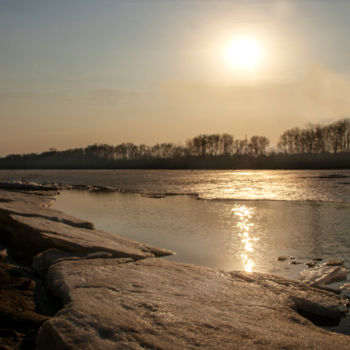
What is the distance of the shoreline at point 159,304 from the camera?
421 cm

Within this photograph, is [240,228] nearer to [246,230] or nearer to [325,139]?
[246,230]

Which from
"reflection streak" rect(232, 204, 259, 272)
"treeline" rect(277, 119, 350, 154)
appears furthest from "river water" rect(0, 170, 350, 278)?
"treeline" rect(277, 119, 350, 154)

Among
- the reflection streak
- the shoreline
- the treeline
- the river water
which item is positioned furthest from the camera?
the treeline

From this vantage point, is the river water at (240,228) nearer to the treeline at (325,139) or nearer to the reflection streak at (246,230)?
the reflection streak at (246,230)

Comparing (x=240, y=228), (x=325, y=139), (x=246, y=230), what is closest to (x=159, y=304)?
(x=246, y=230)

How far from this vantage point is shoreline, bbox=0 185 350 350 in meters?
4.21

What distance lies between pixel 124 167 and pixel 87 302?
402 ft

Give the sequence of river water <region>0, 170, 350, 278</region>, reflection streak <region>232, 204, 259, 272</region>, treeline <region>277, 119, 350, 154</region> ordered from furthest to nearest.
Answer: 1. treeline <region>277, 119, 350, 154</region>
2. river water <region>0, 170, 350, 278</region>
3. reflection streak <region>232, 204, 259, 272</region>

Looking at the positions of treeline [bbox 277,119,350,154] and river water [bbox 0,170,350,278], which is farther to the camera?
treeline [bbox 277,119,350,154]

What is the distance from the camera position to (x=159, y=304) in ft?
17.0

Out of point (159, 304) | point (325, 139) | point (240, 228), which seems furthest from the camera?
point (325, 139)

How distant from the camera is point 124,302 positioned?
5207 mm

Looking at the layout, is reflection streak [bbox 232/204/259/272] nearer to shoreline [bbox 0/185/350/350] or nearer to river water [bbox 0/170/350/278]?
river water [bbox 0/170/350/278]

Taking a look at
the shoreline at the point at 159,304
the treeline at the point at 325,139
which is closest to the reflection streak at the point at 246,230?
the shoreline at the point at 159,304
